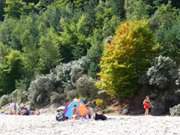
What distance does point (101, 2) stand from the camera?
311ft

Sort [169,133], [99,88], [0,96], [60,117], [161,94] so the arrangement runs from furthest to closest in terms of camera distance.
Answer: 1. [0,96]
2. [99,88]
3. [161,94]
4. [60,117]
5. [169,133]

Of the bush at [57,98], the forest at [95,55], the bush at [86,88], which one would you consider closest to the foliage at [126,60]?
the forest at [95,55]

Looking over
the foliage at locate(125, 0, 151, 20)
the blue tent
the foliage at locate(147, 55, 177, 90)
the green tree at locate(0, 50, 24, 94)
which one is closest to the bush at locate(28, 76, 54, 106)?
the green tree at locate(0, 50, 24, 94)

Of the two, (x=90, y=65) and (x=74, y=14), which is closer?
(x=90, y=65)

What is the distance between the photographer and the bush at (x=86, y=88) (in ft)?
187

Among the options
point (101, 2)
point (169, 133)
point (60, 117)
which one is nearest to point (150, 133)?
point (169, 133)

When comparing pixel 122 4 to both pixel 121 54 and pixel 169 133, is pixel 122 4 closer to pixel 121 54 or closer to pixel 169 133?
pixel 121 54

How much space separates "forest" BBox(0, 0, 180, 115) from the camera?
2057 inches

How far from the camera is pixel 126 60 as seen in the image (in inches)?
2073

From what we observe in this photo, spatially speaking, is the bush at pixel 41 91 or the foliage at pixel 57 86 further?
the bush at pixel 41 91

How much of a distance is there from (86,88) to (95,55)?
9399mm

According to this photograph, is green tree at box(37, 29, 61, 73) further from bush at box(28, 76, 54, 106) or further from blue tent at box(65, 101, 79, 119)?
blue tent at box(65, 101, 79, 119)

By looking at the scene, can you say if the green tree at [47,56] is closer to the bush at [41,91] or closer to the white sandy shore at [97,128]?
the bush at [41,91]

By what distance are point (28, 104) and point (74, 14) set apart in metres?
34.4
